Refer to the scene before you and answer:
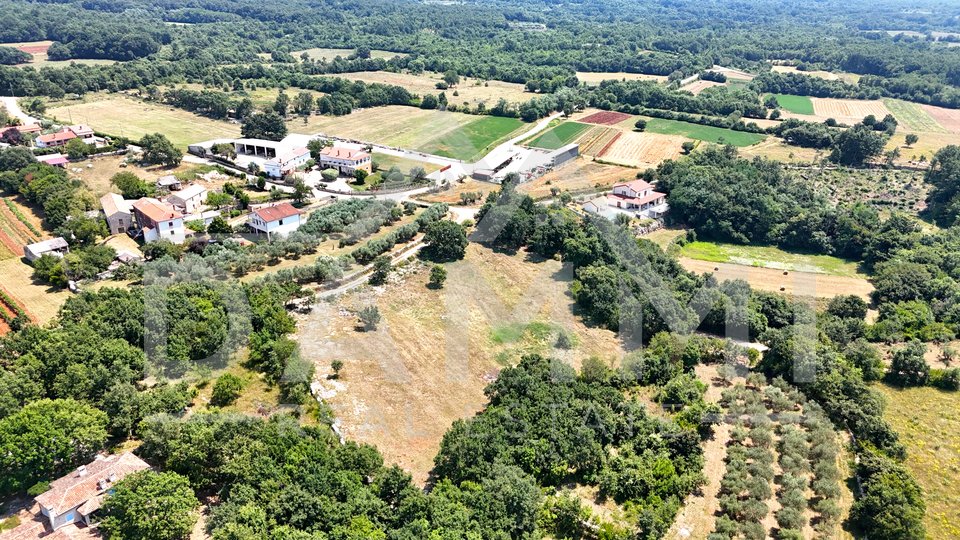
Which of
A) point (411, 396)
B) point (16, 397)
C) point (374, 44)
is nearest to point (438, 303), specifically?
point (411, 396)

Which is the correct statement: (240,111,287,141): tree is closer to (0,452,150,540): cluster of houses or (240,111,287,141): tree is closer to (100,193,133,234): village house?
(100,193,133,234): village house

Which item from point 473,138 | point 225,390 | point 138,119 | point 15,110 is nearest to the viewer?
point 225,390

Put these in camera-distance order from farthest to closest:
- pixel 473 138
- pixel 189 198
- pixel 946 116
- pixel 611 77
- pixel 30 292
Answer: pixel 611 77, pixel 946 116, pixel 473 138, pixel 189 198, pixel 30 292

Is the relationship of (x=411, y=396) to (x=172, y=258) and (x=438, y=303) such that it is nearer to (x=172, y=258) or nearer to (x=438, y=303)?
(x=438, y=303)

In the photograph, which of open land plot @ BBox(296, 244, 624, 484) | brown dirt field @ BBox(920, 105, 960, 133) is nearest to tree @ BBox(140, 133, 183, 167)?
open land plot @ BBox(296, 244, 624, 484)

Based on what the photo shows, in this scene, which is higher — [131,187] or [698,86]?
[698,86]

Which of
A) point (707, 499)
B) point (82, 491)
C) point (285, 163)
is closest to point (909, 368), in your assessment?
point (707, 499)

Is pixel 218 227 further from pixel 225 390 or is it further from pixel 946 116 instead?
pixel 946 116
